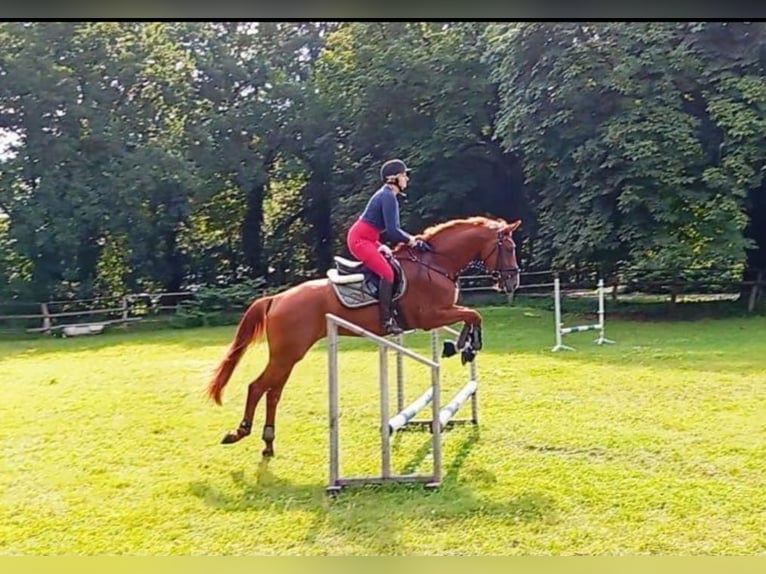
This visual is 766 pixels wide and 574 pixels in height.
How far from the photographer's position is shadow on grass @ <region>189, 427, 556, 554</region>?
3.45 metres

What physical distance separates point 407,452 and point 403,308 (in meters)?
0.55

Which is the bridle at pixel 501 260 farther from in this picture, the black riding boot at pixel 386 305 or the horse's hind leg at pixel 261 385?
the horse's hind leg at pixel 261 385

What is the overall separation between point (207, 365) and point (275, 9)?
139cm


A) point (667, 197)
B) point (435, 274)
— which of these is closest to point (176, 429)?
point (435, 274)

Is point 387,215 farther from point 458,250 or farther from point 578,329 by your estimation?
point 578,329

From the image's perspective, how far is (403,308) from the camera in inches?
142

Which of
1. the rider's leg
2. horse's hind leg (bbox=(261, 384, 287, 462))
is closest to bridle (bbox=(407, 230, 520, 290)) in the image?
the rider's leg

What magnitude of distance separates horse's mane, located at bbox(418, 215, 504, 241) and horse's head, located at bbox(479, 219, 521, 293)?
42 mm

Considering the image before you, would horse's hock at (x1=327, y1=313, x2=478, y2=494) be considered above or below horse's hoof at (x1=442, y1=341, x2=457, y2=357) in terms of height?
below

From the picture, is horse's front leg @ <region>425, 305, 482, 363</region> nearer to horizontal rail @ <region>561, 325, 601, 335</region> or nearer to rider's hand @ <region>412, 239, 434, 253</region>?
rider's hand @ <region>412, 239, 434, 253</region>

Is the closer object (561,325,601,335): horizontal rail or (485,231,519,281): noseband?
(485,231,519,281): noseband

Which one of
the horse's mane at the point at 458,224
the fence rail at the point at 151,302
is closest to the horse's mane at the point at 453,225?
the horse's mane at the point at 458,224

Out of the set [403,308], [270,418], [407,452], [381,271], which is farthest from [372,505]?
[381,271]

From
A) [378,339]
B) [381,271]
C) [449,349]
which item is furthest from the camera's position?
[449,349]
